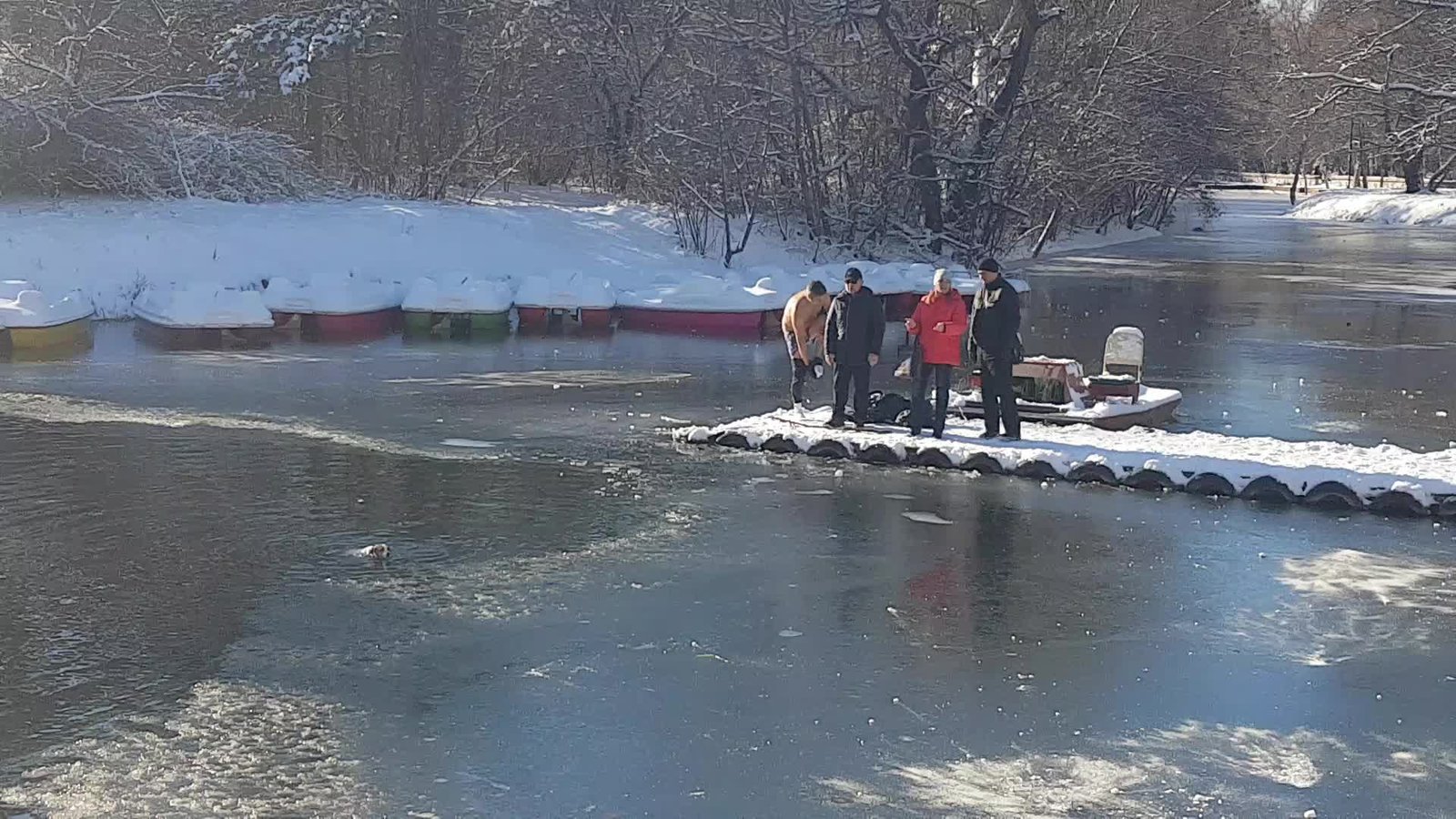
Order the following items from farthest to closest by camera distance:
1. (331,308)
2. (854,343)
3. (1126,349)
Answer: (331,308), (1126,349), (854,343)

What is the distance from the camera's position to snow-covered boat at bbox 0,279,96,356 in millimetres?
21484

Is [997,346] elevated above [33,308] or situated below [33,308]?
below

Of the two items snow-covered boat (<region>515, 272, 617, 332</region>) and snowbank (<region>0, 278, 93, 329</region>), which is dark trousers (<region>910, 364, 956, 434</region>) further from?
snowbank (<region>0, 278, 93, 329</region>)

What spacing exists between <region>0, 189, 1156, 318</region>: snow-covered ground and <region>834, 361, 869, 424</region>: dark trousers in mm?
10163

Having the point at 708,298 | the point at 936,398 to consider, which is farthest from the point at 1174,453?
the point at 708,298

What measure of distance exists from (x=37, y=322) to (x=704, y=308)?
9.56 meters

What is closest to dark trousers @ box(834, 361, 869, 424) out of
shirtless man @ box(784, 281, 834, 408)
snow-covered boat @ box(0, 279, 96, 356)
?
shirtless man @ box(784, 281, 834, 408)

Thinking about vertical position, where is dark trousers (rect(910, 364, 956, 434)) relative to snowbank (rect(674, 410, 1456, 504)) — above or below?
above

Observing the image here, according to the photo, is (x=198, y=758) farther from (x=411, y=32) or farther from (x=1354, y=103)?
(x=1354, y=103)

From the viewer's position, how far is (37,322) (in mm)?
21594

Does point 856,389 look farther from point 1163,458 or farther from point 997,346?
point 1163,458

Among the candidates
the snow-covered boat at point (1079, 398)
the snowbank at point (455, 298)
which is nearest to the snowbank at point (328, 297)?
the snowbank at point (455, 298)

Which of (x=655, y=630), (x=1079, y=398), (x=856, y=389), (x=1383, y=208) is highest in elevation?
(x=1383, y=208)

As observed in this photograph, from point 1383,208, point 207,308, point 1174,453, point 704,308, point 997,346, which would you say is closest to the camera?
point 1174,453
